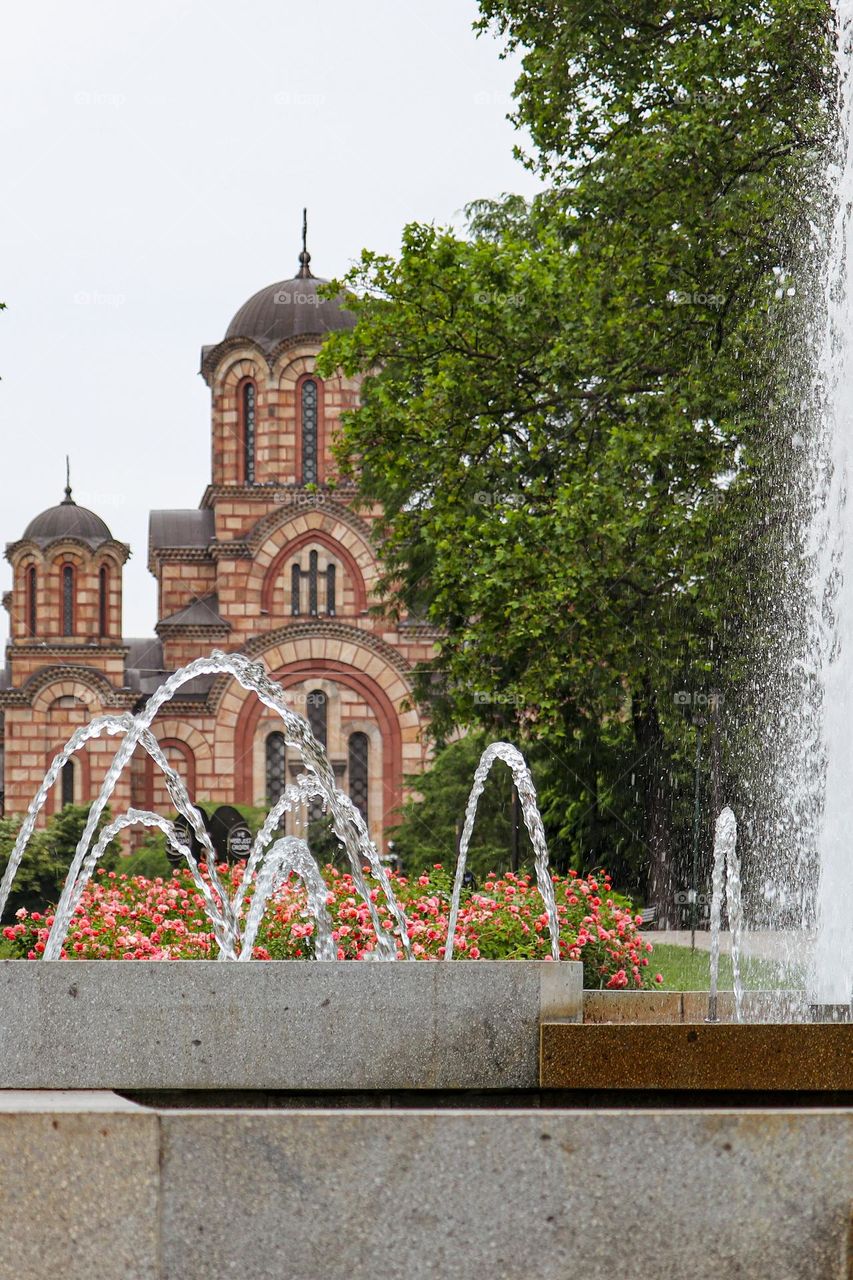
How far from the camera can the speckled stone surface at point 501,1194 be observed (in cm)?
400

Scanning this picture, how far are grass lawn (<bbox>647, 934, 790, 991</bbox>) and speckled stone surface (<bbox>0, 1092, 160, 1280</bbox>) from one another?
8.10 metres

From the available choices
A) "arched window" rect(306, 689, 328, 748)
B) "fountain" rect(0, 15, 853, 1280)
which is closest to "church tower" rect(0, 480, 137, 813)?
"arched window" rect(306, 689, 328, 748)

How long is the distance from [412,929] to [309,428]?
36963 mm

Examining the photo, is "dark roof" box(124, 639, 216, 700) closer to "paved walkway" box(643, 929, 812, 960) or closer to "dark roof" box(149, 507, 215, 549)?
"dark roof" box(149, 507, 215, 549)

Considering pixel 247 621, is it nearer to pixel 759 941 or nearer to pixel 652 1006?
pixel 759 941

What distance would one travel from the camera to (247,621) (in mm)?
46062

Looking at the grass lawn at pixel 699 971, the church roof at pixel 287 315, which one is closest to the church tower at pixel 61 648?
the church roof at pixel 287 315

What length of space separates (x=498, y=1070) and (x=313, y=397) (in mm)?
42627

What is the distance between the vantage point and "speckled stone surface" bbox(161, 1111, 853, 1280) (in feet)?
13.1

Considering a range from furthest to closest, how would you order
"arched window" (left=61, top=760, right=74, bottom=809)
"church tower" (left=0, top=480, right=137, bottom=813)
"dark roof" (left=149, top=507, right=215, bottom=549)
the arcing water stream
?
"dark roof" (left=149, top=507, right=215, bottom=549) → "arched window" (left=61, top=760, right=74, bottom=809) → "church tower" (left=0, top=480, right=137, bottom=813) → the arcing water stream

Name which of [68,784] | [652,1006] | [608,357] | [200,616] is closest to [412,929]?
[652,1006]

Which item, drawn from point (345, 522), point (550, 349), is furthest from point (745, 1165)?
point (345, 522)

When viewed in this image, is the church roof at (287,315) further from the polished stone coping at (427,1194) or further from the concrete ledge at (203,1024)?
the polished stone coping at (427,1194)

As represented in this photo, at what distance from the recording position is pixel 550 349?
19781mm
